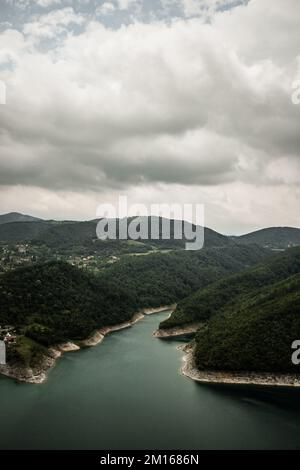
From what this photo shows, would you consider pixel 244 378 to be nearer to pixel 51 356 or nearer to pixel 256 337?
pixel 256 337

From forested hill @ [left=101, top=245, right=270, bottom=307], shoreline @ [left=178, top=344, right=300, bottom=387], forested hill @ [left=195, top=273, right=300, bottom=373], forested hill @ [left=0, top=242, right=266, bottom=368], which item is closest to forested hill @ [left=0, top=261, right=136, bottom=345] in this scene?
forested hill @ [left=0, top=242, right=266, bottom=368]

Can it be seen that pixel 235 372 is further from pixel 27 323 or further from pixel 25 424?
pixel 27 323

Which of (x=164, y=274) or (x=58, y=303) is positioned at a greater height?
(x=164, y=274)

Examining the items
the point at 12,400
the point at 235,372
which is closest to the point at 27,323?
the point at 12,400

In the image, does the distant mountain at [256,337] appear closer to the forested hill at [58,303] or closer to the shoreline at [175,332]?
the shoreline at [175,332]

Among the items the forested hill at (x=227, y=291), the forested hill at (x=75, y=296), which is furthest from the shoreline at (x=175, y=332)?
the forested hill at (x=75, y=296)

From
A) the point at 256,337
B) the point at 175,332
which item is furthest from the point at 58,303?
the point at 256,337

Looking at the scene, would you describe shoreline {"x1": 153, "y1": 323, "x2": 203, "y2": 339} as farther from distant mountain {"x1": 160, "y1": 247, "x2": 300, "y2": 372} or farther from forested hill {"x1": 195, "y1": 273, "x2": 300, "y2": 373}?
forested hill {"x1": 195, "y1": 273, "x2": 300, "y2": 373}
